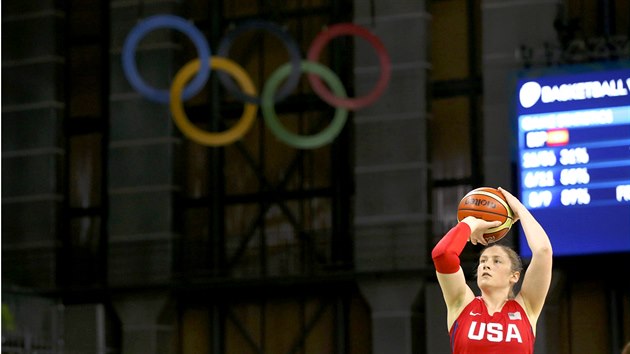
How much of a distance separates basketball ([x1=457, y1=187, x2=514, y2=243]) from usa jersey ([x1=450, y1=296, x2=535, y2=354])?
414 mm

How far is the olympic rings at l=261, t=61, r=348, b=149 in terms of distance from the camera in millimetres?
26938

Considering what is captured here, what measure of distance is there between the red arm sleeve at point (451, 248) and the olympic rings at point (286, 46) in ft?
60.8

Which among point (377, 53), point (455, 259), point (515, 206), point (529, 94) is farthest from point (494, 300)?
point (377, 53)

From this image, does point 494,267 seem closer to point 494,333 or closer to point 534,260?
point 534,260

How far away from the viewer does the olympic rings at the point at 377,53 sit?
87.5ft

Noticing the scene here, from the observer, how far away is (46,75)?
2997cm

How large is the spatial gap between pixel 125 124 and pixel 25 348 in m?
5.38

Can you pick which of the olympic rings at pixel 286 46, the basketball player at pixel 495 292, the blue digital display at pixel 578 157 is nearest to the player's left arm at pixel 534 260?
the basketball player at pixel 495 292

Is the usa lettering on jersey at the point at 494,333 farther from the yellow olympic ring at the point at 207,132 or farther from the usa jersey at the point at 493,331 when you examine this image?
the yellow olympic ring at the point at 207,132

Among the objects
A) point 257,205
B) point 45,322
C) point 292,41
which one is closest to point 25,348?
point 45,322

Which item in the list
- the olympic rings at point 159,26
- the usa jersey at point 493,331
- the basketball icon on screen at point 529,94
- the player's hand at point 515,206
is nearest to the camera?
the usa jersey at point 493,331

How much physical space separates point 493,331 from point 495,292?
285mm

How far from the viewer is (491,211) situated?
26.3ft

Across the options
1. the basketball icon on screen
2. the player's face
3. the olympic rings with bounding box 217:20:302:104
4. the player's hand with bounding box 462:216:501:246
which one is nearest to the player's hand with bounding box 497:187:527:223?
the player's hand with bounding box 462:216:501:246
